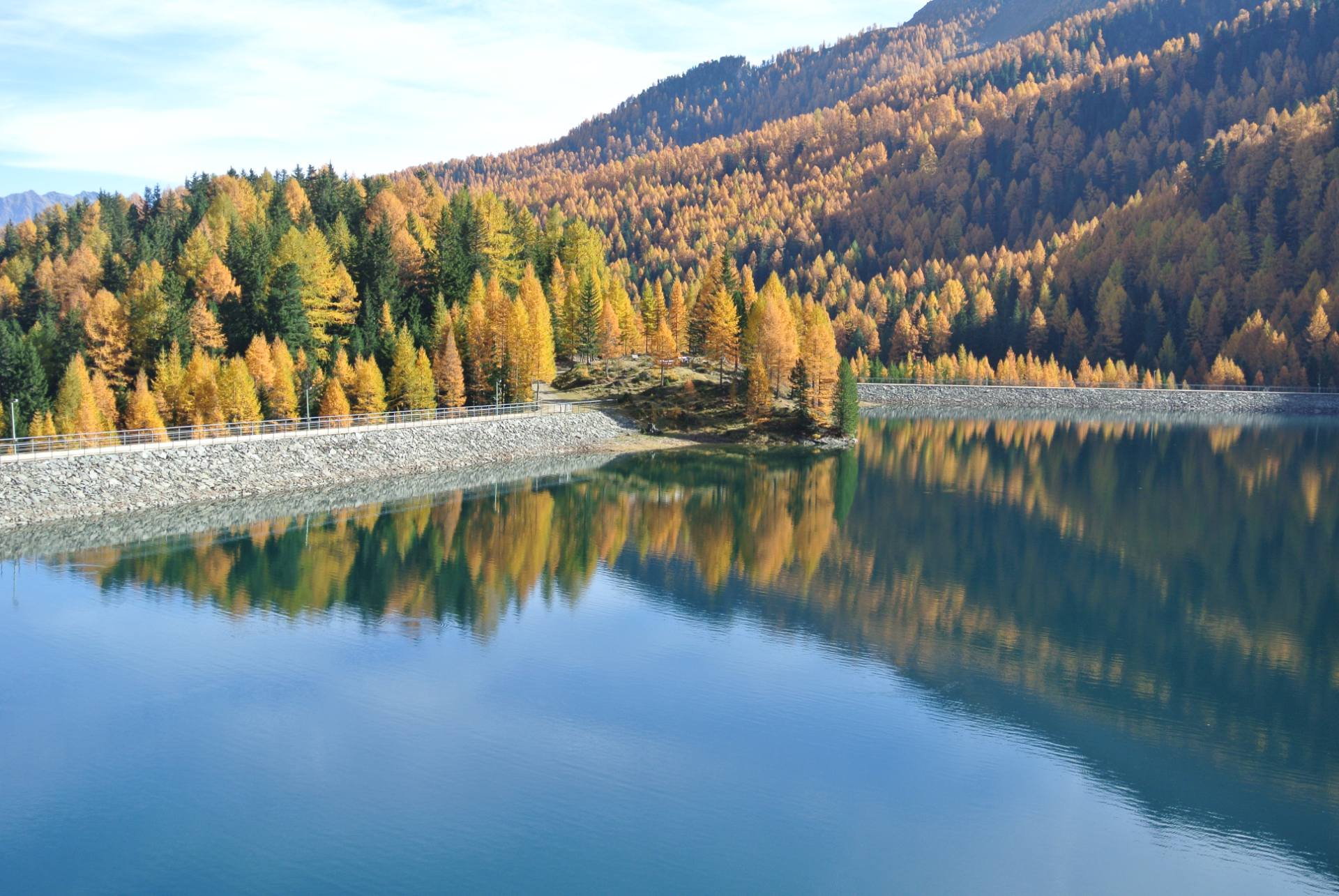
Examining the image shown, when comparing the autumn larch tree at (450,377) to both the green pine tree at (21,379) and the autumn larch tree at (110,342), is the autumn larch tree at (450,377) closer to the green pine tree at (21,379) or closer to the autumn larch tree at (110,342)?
the autumn larch tree at (110,342)

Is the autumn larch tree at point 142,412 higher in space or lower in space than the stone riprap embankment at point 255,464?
higher

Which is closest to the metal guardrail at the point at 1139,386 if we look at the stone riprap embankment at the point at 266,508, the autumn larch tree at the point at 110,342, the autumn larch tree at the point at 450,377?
the autumn larch tree at the point at 450,377

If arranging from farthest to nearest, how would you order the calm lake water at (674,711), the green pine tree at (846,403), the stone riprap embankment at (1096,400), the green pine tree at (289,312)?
1. the stone riprap embankment at (1096,400)
2. the green pine tree at (846,403)
3. the green pine tree at (289,312)
4. the calm lake water at (674,711)

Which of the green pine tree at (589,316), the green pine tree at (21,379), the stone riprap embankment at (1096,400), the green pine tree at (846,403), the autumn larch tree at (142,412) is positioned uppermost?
the green pine tree at (589,316)

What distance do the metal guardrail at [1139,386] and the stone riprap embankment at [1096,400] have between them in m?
0.52

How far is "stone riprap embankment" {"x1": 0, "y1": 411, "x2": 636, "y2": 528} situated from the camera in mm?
53000

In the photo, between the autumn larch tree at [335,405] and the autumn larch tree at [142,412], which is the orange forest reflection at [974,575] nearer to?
the autumn larch tree at [335,405]

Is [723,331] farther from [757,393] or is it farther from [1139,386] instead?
[1139,386]

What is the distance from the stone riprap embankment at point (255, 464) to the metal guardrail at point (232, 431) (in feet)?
2.55

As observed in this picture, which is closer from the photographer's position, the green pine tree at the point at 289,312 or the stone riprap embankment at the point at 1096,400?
the green pine tree at the point at 289,312

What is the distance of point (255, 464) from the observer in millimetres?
63969

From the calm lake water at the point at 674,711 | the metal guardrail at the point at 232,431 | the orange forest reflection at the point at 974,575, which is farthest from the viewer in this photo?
the metal guardrail at the point at 232,431

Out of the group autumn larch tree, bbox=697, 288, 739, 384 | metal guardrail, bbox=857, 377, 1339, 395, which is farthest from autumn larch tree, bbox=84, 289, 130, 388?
metal guardrail, bbox=857, 377, 1339, 395

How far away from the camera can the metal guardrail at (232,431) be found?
56.0 metres
